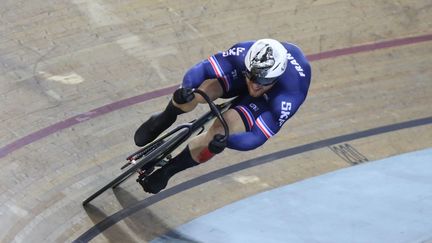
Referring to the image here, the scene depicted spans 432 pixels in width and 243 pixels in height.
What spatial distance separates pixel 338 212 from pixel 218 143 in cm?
140

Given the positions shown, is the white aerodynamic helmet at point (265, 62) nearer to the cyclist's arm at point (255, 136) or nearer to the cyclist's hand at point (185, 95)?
the cyclist's arm at point (255, 136)

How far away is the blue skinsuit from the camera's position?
380 cm

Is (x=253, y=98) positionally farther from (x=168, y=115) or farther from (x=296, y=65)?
(x=168, y=115)

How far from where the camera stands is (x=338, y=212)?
4656mm

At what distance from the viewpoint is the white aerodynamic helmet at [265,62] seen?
371 cm

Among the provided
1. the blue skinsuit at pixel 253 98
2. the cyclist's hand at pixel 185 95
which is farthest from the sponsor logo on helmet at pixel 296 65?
the cyclist's hand at pixel 185 95

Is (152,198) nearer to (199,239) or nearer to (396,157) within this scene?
(199,239)

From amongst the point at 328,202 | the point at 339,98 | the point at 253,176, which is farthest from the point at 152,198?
the point at 339,98

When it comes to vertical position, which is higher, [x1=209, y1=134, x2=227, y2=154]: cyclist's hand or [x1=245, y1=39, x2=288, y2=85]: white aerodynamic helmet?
[x1=245, y1=39, x2=288, y2=85]: white aerodynamic helmet

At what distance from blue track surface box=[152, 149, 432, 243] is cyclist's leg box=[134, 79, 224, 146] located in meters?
0.62

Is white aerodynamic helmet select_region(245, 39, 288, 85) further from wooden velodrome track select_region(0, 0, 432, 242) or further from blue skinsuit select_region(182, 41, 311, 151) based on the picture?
wooden velodrome track select_region(0, 0, 432, 242)

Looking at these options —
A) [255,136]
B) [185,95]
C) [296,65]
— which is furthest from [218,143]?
[296,65]

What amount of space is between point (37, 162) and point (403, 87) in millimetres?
3135

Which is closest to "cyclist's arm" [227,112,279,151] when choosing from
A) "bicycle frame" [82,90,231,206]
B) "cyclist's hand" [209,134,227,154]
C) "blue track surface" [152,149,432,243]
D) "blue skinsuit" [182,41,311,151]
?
"blue skinsuit" [182,41,311,151]
